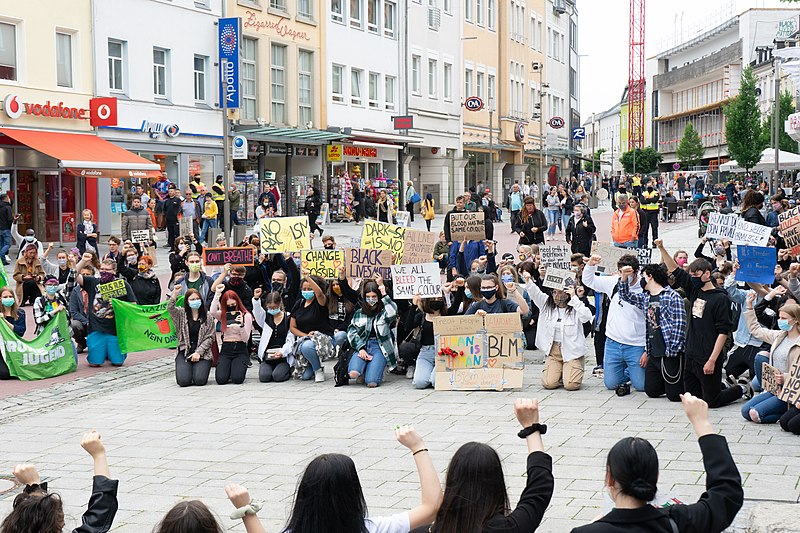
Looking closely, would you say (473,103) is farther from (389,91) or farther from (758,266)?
(758,266)

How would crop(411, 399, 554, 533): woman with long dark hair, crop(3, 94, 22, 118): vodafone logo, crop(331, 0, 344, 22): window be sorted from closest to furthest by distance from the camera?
crop(411, 399, 554, 533): woman with long dark hair → crop(3, 94, 22, 118): vodafone logo → crop(331, 0, 344, 22): window

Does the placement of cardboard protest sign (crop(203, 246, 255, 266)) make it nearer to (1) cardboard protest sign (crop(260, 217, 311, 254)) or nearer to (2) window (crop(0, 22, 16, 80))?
(1) cardboard protest sign (crop(260, 217, 311, 254))

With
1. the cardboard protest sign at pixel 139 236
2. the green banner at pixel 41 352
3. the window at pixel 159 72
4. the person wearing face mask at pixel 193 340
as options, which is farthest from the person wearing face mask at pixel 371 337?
the window at pixel 159 72

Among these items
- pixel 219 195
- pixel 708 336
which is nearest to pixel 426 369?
pixel 708 336

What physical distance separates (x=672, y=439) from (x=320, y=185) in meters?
34.2

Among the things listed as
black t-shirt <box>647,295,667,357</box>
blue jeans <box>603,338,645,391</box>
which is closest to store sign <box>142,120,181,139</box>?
blue jeans <box>603,338,645,391</box>

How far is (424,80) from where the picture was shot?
5216 centimetres

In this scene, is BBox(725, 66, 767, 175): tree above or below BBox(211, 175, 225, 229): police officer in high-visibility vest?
above

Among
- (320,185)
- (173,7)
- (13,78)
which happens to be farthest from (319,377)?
(320,185)

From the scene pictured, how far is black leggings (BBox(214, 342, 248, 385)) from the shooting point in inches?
555

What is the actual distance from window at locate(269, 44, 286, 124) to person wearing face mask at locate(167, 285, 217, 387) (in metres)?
26.6

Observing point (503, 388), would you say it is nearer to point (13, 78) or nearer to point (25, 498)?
point (25, 498)

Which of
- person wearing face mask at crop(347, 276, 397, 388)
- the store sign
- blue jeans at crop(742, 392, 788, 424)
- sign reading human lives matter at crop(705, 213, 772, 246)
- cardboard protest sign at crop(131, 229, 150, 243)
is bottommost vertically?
blue jeans at crop(742, 392, 788, 424)

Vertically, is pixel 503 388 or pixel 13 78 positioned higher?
pixel 13 78
